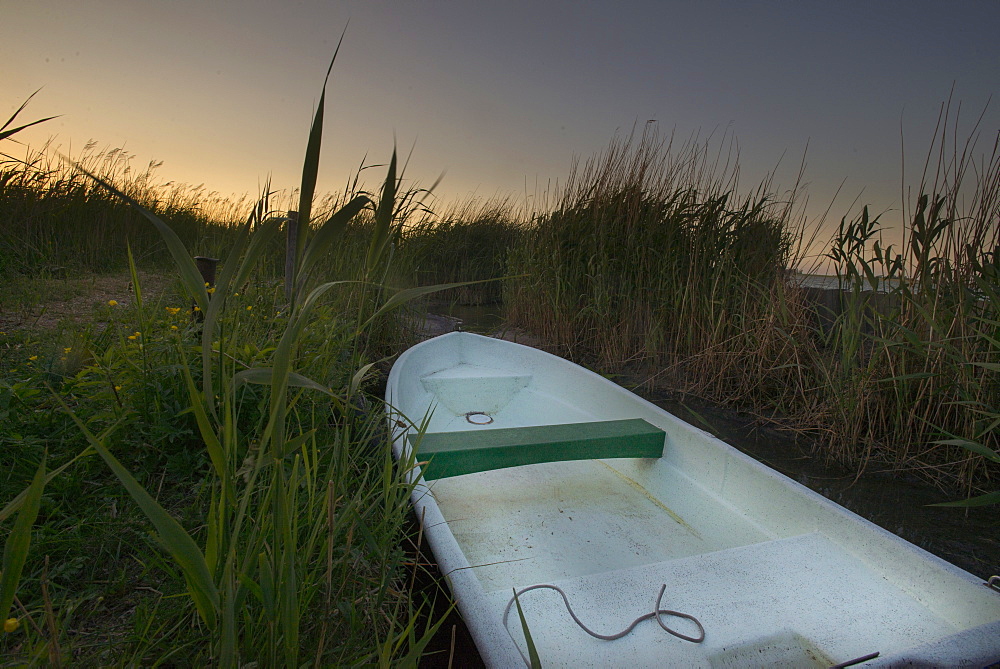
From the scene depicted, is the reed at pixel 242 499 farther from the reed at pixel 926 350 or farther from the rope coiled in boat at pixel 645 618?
the reed at pixel 926 350

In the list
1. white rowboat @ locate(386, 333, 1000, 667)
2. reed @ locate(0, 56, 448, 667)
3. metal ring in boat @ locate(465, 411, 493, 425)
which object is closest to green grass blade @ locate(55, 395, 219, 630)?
reed @ locate(0, 56, 448, 667)

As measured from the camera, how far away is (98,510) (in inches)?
52.5

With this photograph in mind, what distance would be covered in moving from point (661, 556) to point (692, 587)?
0.47 m

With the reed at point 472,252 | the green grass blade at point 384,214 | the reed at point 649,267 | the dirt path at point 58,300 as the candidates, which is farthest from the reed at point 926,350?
the reed at point 472,252

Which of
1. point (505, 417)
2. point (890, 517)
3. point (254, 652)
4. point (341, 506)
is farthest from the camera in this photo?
point (505, 417)

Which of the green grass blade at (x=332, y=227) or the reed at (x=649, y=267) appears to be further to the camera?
the reed at (x=649, y=267)

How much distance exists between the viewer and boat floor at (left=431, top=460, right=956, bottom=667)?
1179mm

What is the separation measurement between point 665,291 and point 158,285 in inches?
180

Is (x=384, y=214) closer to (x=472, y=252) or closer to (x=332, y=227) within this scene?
(x=332, y=227)

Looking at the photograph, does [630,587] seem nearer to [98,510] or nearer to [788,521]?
[788,521]

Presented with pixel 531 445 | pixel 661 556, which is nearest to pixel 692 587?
pixel 661 556

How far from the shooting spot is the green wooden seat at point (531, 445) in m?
1.82

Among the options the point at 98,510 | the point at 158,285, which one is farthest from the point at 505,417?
the point at 158,285

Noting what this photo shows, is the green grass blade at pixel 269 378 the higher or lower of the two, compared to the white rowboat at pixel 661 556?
higher
